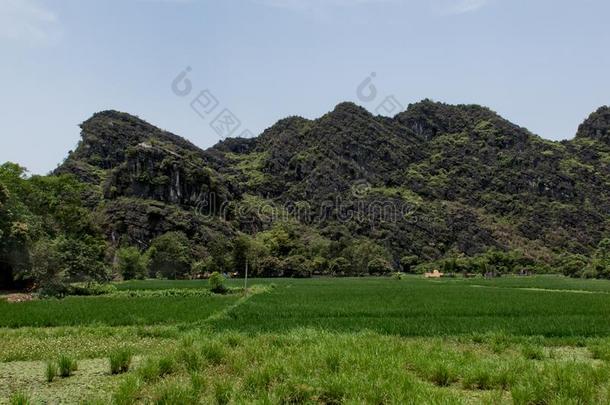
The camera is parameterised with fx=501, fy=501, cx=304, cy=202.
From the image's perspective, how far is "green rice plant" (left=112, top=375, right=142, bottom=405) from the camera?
8.04m

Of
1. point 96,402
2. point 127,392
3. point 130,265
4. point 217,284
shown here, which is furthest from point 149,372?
point 130,265

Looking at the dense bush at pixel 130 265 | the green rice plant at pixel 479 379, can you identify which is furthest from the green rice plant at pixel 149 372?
the dense bush at pixel 130 265

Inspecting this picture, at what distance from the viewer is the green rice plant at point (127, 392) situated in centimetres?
804

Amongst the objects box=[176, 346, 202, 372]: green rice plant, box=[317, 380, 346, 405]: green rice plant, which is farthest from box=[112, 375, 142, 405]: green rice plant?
box=[317, 380, 346, 405]: green rice plant

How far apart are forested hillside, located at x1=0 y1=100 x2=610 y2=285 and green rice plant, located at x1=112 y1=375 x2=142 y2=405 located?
3650cm

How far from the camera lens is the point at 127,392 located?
8242 mm

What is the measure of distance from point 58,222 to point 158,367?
58947 mm

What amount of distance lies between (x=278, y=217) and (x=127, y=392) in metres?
162

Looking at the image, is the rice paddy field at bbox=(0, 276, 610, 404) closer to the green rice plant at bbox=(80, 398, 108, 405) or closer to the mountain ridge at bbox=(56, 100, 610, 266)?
the green rice plant at bbox=(80, 398, 108, 405)

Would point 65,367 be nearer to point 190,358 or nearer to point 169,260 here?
point 190,358

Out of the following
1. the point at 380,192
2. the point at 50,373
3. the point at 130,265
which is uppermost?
the point at 380,192

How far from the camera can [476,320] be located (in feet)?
67.1

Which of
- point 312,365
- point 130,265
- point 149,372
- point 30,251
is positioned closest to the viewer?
point 149,372

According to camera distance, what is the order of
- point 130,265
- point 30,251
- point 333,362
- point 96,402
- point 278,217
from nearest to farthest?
point 96,402, point 333,362, point 30,251, point 130,265, point 278,217
